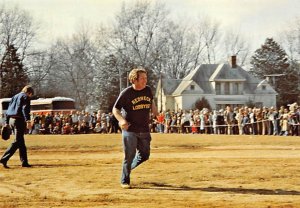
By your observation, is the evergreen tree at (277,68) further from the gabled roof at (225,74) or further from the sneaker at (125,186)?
the sneaker at (125,186)

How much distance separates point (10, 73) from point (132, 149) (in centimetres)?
6995

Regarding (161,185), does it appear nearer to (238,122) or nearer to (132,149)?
(132,149)

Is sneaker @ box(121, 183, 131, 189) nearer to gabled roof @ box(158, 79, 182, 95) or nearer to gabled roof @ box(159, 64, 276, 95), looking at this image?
gabled roof @ box(159, 64, 276, 95)

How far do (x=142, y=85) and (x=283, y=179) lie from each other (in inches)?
113

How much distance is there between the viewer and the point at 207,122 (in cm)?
3503

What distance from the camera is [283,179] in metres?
9.33

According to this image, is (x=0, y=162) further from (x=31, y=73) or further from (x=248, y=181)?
(x=31, y=73)

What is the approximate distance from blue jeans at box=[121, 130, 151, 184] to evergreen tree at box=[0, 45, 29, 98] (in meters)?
68.7

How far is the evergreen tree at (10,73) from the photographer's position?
7575 cm

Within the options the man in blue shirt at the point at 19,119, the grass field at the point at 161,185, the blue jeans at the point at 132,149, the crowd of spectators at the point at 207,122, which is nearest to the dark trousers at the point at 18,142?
the man in blue shirt at the point at 19,119

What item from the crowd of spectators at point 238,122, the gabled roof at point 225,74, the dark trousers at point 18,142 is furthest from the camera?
the gabled roof at point 225,74

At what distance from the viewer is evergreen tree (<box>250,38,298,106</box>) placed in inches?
3797

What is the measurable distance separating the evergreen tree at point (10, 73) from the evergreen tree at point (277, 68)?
42.6 meters

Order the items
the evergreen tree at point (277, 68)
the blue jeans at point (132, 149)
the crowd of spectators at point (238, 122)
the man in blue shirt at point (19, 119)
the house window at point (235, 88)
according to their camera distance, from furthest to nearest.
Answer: the evergreen tree at point (277, 68)
the house window at point (235, 88)
the crowd of spectators at point (238, 122)
the man in blue shirt at point (19, 119)
the blue jeans at point (132, 149)
